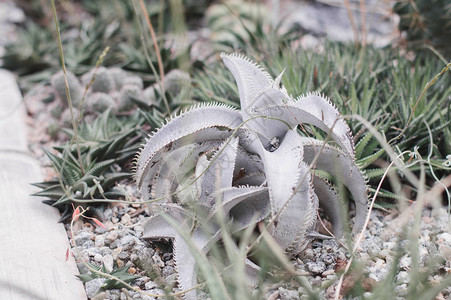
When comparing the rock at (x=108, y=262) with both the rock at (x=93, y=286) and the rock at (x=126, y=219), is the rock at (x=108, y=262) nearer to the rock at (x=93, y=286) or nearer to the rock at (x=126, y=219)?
the rock at (x=93, y=286)

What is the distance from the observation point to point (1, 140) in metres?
2.41

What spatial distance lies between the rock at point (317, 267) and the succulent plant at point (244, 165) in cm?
7

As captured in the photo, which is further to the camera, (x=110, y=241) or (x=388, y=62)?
(x=388, y=62)

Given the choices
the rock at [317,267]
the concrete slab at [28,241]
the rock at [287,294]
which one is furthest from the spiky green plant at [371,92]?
the concrete slab at [28,241]

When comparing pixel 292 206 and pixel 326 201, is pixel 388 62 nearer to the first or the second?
pixel 326 201

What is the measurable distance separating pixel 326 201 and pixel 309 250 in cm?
17

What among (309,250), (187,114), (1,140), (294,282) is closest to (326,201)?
(309,250)

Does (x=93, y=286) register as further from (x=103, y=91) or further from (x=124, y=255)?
(x=103, y=91)

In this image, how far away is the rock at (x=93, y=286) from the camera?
149cm

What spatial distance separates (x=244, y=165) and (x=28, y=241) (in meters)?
0.76

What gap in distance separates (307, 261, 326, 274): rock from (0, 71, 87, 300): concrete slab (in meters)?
0.67

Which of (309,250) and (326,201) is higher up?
(326,201)

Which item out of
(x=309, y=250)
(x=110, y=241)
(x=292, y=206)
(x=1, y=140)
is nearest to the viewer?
(x=292, y=206)

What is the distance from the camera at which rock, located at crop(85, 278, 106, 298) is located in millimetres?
1485
